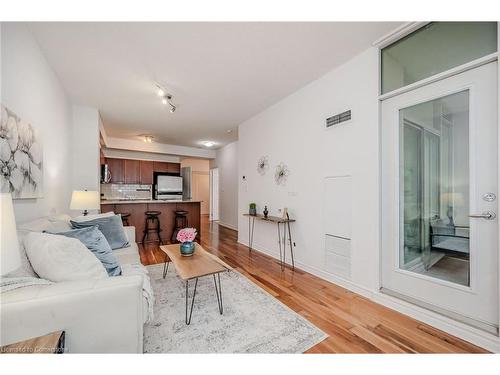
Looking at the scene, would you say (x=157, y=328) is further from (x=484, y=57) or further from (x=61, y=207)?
(x=484, y=57)

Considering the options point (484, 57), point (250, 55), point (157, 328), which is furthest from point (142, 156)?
point (484, 57)

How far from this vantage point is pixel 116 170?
21.8 ft

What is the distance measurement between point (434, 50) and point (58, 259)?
332cm

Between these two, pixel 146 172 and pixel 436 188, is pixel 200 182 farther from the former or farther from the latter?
pixel 436 188

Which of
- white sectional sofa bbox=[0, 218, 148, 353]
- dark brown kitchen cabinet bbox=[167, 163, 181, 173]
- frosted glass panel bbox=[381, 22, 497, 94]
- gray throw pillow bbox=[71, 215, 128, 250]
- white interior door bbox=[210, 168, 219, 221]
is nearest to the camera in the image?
white sectional sofa bbox=[0, 218, 148, 353]

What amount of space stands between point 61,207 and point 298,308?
11.2ft

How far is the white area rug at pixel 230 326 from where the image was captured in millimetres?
1643

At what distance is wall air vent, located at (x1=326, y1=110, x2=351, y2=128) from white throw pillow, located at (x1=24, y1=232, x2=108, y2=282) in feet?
9.21

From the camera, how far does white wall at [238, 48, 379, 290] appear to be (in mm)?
2406

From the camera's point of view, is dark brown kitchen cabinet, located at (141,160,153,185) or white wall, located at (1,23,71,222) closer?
white wall, located at (1,23,71,222)

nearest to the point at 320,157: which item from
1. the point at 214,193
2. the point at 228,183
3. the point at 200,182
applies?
the point at 228,183

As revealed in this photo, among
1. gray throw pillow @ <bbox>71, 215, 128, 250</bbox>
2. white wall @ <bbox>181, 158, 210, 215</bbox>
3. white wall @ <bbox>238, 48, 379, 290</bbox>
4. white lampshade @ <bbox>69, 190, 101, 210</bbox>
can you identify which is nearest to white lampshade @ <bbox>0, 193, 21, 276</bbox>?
gray throw pillow @ <bbox>71, 215, 128, 250</bbox>

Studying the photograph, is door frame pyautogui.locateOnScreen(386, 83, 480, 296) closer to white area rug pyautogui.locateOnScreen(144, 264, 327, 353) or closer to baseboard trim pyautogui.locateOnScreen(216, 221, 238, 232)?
white area rug pyautogui.locateOnScreen(144, 264, 327, 353)
